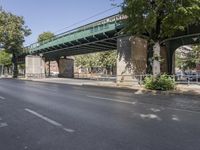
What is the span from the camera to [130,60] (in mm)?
28516

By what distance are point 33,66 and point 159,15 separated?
41.8 m

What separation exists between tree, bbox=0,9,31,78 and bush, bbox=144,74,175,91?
4987 centimetres

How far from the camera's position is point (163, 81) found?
21.1 m

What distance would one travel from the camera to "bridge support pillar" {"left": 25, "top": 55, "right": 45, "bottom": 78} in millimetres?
59438

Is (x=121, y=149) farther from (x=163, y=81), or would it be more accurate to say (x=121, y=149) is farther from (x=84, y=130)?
(x=163, y=81)

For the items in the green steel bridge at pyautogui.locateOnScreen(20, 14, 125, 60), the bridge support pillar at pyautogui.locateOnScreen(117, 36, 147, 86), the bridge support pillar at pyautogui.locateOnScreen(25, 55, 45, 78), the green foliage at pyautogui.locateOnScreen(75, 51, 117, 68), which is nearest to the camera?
the bridge support pillar at pyautogui.locateOnScreen(117, 36, 147, 86)

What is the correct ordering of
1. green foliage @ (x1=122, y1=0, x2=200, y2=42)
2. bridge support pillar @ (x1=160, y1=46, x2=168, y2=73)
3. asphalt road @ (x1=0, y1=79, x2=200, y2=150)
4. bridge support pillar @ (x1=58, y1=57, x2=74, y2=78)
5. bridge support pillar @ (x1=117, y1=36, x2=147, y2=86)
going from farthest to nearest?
bridge support pillar @ (x1=58, y1=57, x2=74, y2=78), bridge support pillar @ (x1=160, y1=46, x2=168, y2=73), bridge support pillar @ (x1=117, y1=36, x2=147, y2=86), green foliage @ (x1=122, y1=0, x2=200, y2=42), asphalt road @ (x1=0, y1=79, x2=200, y2=150)

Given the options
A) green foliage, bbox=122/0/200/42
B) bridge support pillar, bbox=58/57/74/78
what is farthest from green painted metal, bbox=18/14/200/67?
bridge support pillar, bbox=58/57/74/78

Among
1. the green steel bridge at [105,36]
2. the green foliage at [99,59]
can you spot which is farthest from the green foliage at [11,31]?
the green foliage at [99,59]

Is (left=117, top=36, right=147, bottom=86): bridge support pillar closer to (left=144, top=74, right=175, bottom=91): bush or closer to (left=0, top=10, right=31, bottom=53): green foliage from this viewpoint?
(left=144, top=74, right=175, bottom=91): bush

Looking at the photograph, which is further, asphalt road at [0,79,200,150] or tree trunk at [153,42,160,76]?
tree trunk at [153,42,160,76]

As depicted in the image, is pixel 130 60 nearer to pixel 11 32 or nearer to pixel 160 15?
pixel 160 15

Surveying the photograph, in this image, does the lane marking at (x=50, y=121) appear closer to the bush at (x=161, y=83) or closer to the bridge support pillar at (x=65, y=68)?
the bush at (x=161, y=83)

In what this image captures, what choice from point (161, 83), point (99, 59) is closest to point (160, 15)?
point (161, 83)
